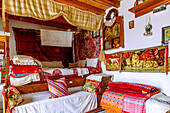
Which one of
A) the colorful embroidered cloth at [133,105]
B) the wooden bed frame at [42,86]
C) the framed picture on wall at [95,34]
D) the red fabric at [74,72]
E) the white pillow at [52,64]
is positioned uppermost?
the framed picture on wall at [95,34]

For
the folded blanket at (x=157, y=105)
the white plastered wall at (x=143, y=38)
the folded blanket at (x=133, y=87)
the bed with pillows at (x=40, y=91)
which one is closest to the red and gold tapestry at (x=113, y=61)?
the white plastered wall at (x=143, y=38)

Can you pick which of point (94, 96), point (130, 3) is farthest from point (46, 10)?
point (94, 96)

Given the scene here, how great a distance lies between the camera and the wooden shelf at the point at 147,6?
6.47 ft

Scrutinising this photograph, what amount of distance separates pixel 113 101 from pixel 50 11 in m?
2.27

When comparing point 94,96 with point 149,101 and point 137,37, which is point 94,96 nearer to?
point 149,101

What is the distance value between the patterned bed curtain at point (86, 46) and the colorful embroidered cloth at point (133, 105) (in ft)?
5.81

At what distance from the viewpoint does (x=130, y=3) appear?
2592mm

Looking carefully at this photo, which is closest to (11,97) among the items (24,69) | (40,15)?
(24,69)

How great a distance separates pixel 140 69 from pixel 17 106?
95.4 inches

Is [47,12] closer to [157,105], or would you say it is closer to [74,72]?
[74,72]

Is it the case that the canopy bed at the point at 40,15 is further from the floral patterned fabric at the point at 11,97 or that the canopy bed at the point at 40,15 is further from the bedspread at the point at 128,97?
the bedspread at the point at 128,97

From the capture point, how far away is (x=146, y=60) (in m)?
2.26

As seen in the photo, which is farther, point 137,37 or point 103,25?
point 103,25

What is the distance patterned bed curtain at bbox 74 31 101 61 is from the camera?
3.54 m
